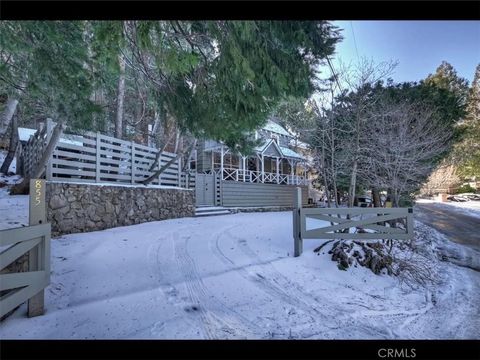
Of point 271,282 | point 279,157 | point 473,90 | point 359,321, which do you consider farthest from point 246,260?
point 279,157

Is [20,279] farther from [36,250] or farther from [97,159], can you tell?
[97,159]

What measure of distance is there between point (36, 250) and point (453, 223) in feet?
42.5

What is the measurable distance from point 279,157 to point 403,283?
13.2 metres

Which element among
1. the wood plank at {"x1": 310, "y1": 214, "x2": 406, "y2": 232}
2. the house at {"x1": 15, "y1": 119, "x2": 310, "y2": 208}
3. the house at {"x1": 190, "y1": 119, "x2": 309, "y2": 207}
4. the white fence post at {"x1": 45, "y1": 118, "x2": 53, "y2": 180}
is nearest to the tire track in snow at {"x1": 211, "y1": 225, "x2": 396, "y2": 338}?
the wood plank at {"x1": 310, "y1": 214, "x2": 406, "y2": 232}

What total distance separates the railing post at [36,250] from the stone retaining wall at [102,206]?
3036 mm

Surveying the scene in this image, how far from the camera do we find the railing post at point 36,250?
2188 millimetres

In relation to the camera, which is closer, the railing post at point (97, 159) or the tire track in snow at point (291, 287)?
the tire track in snow at point (291, 287)

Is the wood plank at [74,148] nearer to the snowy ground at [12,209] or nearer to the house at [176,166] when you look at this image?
the house at [176,166]

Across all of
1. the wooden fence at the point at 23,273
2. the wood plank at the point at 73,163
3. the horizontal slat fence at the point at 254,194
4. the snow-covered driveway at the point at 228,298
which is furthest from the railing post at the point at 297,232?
the horizontal slat fence at the point at 254,194

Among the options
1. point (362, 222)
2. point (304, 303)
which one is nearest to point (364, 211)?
point (362, 222)

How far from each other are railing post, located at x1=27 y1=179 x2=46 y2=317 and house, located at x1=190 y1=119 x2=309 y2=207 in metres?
7.88

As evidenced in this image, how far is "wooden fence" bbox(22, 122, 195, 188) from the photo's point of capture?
5594mm

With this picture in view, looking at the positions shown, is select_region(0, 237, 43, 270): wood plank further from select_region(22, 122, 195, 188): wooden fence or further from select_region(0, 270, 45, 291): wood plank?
select_region(22, 122, 195, 188): wooden fence

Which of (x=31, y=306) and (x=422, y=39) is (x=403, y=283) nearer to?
(x=422, y=39)
